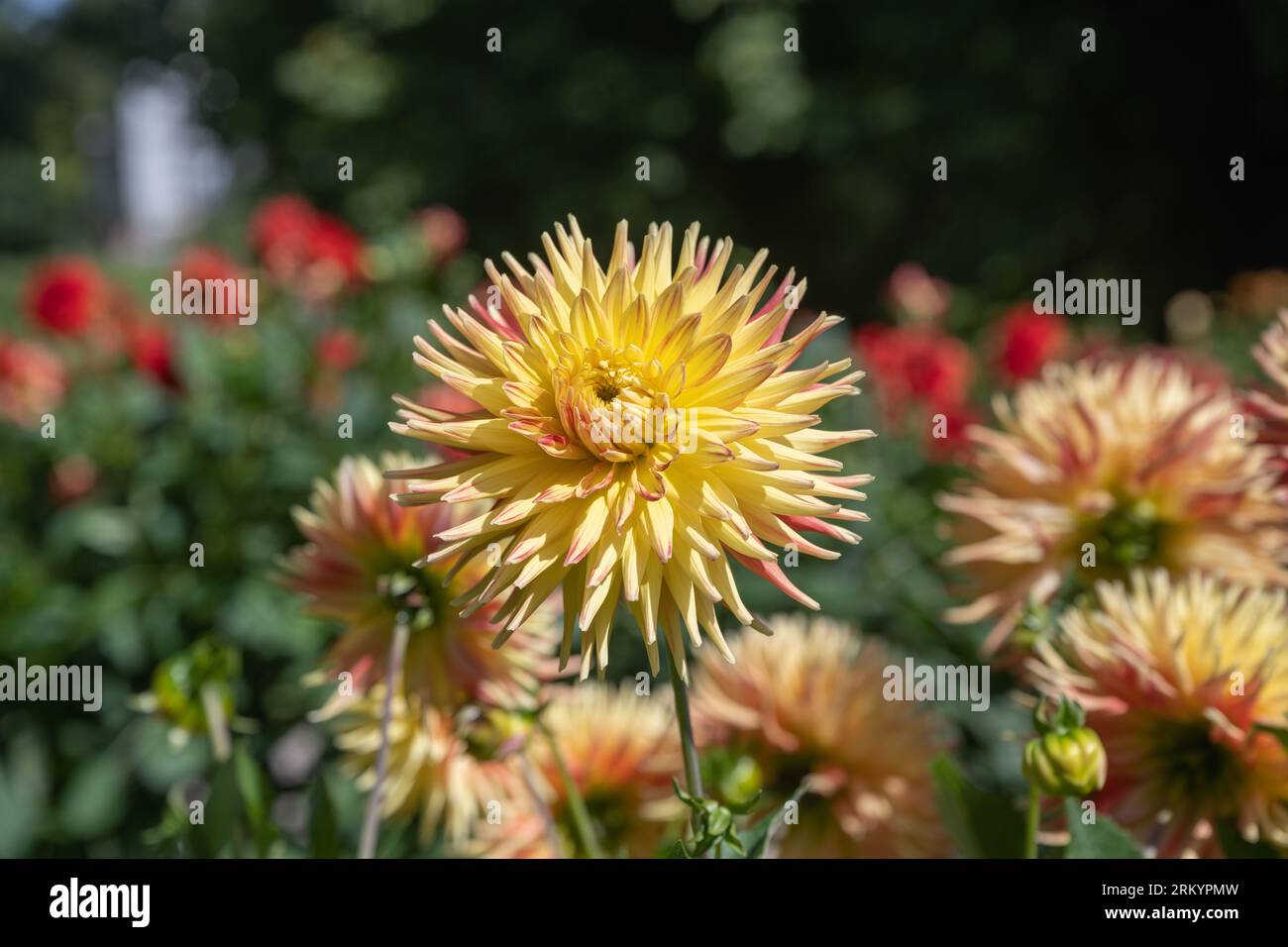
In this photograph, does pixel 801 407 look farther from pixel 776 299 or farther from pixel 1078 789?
pixel 1078 789

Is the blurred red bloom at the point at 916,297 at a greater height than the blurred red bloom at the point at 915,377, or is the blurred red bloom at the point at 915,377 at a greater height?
the blurred red bloom at the point at 916,297

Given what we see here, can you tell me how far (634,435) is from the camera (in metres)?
0.62

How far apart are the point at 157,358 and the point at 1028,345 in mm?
1748

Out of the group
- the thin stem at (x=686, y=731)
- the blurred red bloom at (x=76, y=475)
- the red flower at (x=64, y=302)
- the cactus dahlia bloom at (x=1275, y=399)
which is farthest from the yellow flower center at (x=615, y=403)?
the red flower at (x=64, y=302)

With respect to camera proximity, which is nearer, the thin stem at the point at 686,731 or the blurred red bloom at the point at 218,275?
the thin stem at the point at 686,731

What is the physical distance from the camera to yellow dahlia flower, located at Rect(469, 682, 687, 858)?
0.92m

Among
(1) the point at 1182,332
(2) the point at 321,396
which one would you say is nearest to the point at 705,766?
(2) the point at 321,396

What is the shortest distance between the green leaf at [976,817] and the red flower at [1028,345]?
1467 mm

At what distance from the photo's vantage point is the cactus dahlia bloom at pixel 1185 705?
72 cm

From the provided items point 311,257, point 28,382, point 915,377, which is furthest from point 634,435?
point 28,382

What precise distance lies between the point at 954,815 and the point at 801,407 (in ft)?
1.06

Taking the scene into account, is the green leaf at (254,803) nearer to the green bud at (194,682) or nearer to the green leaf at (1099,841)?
the green bud at (194,682)

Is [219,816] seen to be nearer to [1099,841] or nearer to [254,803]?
[254,803]

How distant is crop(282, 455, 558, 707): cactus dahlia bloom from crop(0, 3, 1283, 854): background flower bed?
16 cm
